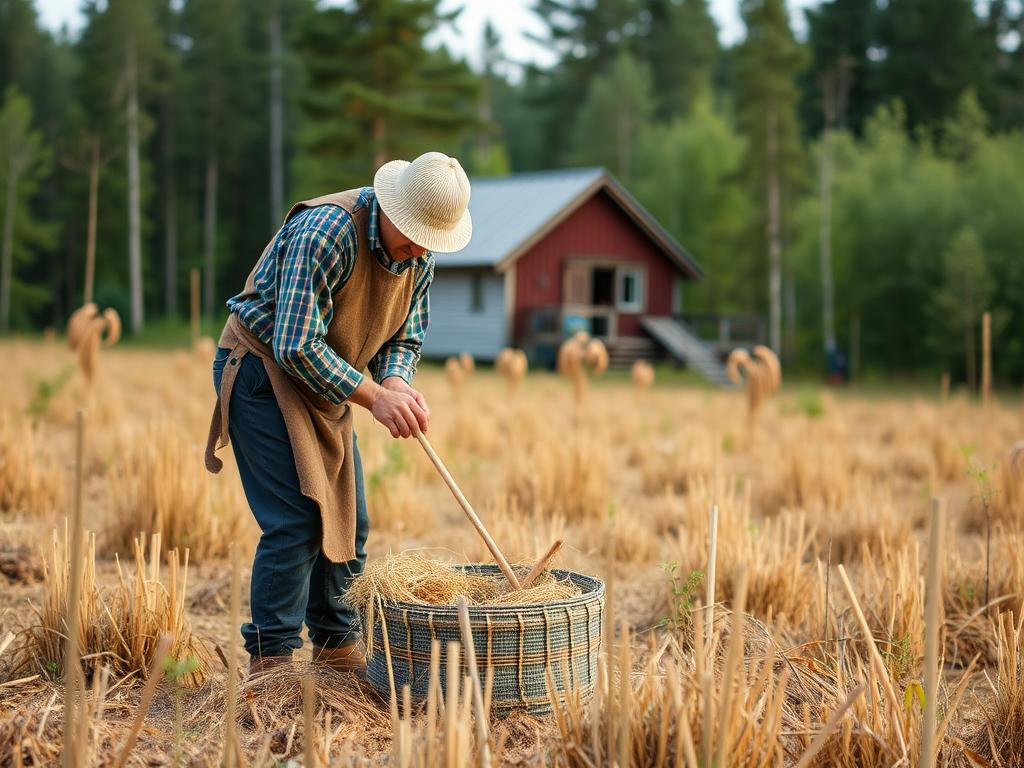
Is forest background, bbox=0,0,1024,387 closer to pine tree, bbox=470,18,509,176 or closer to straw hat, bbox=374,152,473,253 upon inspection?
pine tree, bbox=470,18,509,176

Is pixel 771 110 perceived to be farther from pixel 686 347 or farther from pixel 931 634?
pixel 931 634

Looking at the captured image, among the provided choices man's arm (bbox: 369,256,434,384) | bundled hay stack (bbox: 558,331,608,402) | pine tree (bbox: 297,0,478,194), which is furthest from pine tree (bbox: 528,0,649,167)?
man's arm (bbox: 369,256,434,384)

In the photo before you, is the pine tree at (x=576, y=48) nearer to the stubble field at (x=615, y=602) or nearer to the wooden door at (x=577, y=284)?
the wooden door at (x=577, y=284)

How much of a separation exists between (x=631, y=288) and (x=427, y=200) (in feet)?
77.9

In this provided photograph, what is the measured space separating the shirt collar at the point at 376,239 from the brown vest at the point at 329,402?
2cm

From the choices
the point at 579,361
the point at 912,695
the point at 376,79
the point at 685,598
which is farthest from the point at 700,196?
the point at 912,695

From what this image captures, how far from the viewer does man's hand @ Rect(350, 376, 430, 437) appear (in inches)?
115

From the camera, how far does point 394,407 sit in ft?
9.64

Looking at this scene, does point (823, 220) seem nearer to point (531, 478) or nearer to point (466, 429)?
point (466, 429)

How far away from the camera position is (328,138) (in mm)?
25984

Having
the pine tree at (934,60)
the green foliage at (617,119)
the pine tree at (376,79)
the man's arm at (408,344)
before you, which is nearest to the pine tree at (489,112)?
the green foliage at (617,119)

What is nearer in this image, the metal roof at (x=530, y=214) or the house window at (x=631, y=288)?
the metal roof at (x=530, y=214)

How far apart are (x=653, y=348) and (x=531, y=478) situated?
1927 centimetres

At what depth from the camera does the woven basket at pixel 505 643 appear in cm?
271
